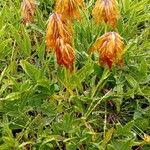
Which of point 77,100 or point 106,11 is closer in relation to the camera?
point 106,11

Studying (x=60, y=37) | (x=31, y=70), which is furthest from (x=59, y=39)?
(x=31, y=70)

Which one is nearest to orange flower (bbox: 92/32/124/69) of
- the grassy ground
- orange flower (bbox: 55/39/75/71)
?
orange flower (bbox: 55/39/75/71)

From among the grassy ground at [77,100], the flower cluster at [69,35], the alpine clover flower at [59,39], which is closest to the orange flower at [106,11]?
the flower cluster at [69,35]

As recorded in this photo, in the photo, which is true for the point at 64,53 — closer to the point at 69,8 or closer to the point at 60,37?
the point at 60,37

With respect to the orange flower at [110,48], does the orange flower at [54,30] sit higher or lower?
higher

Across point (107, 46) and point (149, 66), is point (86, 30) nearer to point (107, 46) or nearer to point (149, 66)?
point (149, 66)

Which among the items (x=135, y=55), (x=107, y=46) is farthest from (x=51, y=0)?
(x=107, y=46)

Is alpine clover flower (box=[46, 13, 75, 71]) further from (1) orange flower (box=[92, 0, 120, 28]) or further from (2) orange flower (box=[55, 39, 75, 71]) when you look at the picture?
(1) orange flower (box=[92, 0, 120, 28])

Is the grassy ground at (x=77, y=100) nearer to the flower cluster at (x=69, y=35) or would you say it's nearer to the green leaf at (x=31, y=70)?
the green leaf at (x=31, y=70)
